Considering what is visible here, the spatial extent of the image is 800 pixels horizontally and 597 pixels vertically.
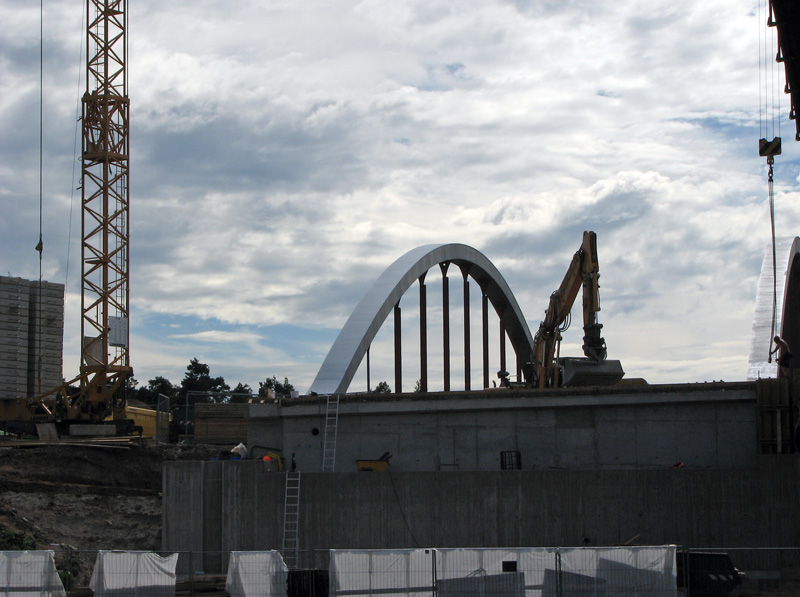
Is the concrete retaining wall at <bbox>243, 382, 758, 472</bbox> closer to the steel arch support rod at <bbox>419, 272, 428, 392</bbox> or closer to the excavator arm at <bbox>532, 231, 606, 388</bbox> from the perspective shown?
the excavator arm at <bbox>532, 231, 606, 388</bbox>

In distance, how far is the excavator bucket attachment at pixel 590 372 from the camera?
30.1m

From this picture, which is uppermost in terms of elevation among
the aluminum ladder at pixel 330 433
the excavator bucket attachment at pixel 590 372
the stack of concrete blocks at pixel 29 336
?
the stack of concrete blocks at pixel 29 336

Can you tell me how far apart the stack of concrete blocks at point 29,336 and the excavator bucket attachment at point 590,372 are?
30.3 meters

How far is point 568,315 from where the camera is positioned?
37.3 metres

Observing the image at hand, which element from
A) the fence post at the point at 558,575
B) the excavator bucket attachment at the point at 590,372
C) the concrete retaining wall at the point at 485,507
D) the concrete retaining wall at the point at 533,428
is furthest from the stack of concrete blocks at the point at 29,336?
the fence post at the point at 558,575

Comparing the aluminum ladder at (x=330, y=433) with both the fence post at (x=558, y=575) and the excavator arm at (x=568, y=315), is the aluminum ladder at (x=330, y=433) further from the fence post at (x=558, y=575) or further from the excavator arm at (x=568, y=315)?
the fence post at (x=558, y=575)

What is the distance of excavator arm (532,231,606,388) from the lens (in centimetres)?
3103

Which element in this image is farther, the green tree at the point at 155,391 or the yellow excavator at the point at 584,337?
the green tree at the point at 155,391

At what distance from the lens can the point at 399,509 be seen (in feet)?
83.3

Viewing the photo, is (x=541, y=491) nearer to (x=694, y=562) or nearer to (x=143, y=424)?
(x=694, y=562)

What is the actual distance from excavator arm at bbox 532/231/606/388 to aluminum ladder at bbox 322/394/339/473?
26.2ft

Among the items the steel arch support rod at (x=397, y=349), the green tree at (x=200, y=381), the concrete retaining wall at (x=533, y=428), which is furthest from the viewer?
the green tree at (x=200, y=381)

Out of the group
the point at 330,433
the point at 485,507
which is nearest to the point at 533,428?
the point at 485,507

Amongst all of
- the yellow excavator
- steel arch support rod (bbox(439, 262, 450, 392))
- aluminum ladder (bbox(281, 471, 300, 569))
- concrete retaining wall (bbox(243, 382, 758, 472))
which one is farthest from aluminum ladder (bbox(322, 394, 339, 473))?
steel arch support rod (bbox(439, 262, 450, 392))
